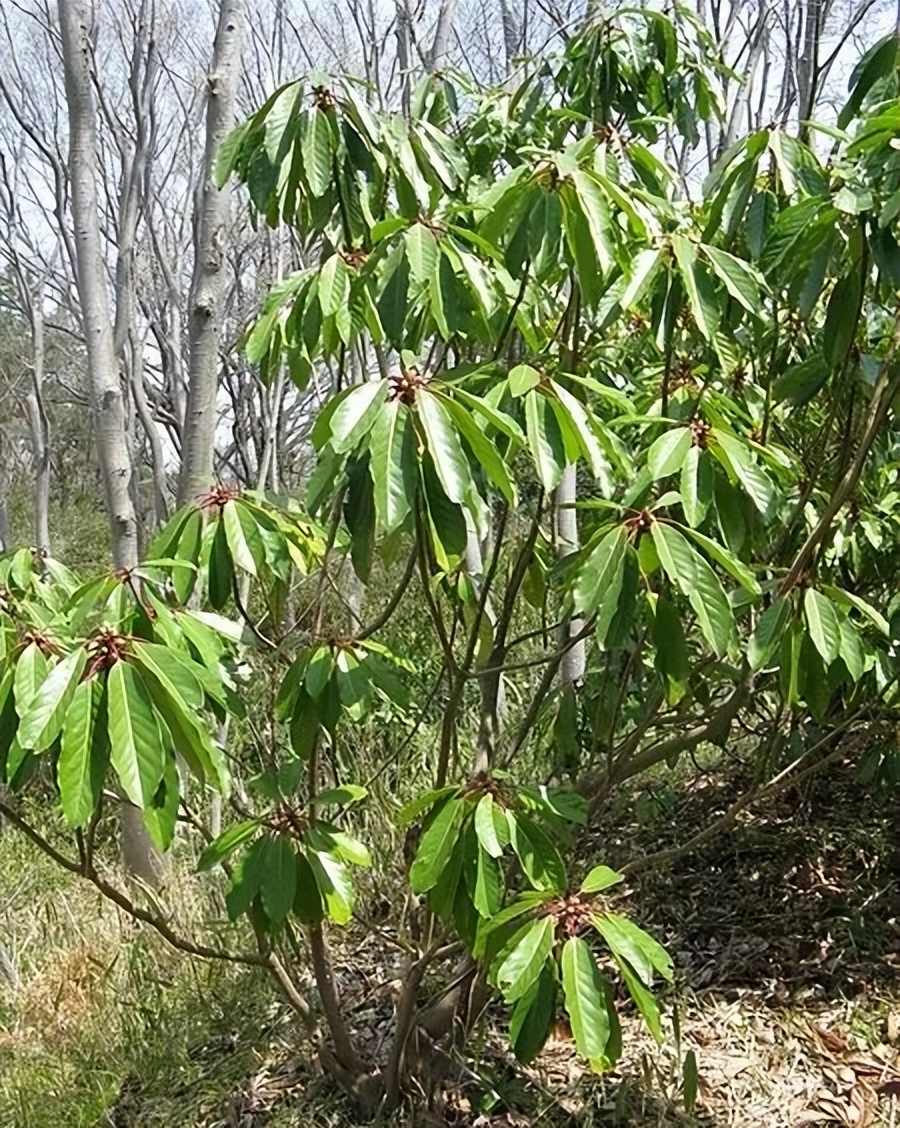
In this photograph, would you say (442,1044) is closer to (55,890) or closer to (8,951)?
(8,951)

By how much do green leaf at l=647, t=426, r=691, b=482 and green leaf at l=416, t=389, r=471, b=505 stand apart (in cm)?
32

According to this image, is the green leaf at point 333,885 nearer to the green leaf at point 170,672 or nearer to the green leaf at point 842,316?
the green leaf at point 170,672

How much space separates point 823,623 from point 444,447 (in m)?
0.69

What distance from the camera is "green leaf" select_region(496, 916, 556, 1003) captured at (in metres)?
1.24

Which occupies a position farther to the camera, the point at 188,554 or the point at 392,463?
the point at 188,554

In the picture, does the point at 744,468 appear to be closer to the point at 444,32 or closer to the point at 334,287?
the point at 334,287

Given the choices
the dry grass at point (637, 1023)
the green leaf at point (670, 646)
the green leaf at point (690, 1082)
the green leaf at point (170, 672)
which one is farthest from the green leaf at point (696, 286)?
the dry grass at point (637, 1023)

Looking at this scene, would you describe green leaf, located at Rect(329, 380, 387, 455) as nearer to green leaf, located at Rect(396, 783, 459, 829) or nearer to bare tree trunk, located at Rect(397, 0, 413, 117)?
green leaf, located at Rect(396, 783, 459, 829)

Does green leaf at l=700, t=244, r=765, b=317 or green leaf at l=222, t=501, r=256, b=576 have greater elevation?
green leaf at l=700, t=244, r=765, b=317

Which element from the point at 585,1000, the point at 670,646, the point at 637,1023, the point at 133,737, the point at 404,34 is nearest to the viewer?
the point at 133,737

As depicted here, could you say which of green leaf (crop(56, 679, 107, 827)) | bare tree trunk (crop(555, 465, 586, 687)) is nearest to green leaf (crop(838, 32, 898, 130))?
bare tree trunk (crop(555, 465, 586, 687))

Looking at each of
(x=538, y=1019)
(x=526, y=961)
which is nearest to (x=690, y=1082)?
(x=538, y=1019)

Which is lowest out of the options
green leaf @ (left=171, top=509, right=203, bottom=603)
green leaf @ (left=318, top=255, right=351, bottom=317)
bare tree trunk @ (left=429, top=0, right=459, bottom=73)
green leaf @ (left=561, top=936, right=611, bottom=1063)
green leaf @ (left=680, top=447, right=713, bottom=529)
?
green leaf @ (left=561, top=936, right=611, bottom=1063)

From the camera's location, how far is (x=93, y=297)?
10.2 feet
